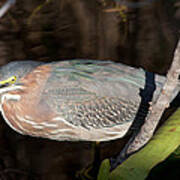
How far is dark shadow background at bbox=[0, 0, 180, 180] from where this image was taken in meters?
3.71

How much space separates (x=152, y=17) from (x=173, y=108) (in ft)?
13.0

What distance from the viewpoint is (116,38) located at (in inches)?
261

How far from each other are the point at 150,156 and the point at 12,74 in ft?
6.17

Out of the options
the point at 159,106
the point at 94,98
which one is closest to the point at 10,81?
the point at 94,98

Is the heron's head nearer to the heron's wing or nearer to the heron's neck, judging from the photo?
the heron's neck

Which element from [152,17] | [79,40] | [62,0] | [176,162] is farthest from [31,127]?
[62,0]

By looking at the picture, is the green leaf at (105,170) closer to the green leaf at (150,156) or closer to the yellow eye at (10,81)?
the green leaf at (150,156)

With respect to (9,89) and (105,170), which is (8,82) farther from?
(105,170)

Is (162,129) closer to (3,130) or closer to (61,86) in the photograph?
(61,86)

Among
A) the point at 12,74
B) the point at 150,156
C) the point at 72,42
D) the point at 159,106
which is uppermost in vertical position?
the point at 159,106

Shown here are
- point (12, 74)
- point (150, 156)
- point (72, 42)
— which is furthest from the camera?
point (72, 42)

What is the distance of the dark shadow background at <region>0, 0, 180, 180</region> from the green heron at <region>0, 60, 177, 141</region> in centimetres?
33

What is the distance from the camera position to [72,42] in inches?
251

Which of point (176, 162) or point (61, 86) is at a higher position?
point (176, 162)
